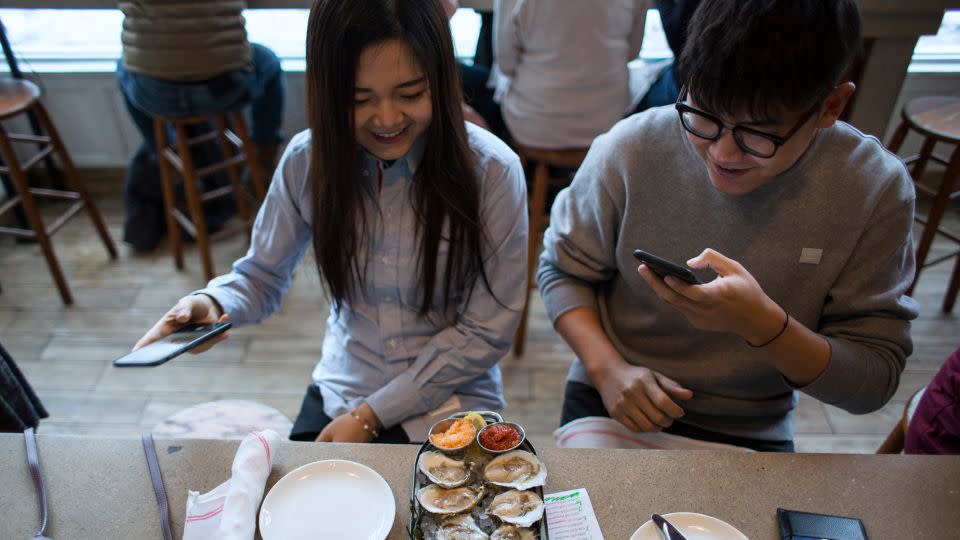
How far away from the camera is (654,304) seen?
1.24 metres

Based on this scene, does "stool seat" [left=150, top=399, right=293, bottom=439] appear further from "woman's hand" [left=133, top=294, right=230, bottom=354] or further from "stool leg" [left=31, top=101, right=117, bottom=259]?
"stool leg" [left=31, top=101, right=117, bottom=259]

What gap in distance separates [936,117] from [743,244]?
1537mm

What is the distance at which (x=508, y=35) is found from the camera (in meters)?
1.98

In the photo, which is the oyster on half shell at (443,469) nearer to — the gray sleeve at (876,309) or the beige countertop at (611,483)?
the beige countertop at (611,483)

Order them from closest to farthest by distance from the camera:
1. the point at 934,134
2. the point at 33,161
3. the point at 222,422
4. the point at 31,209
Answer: the point at 222,422
the point at 934,134
the point at 31,209
the point at 33,161

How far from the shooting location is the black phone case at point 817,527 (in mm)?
871

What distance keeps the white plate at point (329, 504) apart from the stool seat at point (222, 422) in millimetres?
452

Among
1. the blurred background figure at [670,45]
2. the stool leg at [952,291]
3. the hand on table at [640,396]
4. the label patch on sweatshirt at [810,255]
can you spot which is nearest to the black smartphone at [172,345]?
the hand on table at [640,396]

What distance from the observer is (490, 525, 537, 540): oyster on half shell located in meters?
0.83

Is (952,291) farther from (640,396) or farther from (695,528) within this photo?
(695,528)

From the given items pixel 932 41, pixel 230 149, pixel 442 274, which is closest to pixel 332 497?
pixel 442 274

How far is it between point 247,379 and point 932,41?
317cm

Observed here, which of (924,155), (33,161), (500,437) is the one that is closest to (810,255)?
(500,437)

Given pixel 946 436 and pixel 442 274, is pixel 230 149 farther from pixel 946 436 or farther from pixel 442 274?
pixel 946 436
